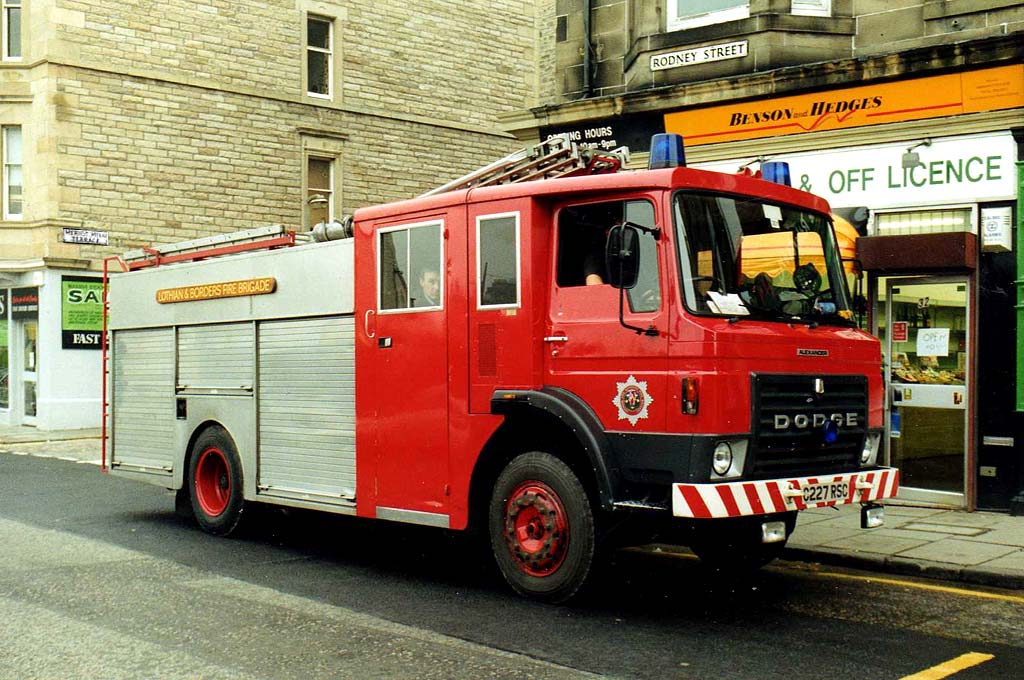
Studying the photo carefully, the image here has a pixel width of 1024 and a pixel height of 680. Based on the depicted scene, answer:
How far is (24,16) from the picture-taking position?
24.0 meters

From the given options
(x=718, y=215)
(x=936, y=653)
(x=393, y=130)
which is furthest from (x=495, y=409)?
(x=393, y=130)

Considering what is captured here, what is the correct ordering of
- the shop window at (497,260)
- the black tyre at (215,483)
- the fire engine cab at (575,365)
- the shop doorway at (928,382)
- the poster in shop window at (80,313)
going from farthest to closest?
the poster in shop window at (80,313) < the shop doorway at (928,382) < the black tyre at (215,483) < the shop window at (497,260) < the fire engine cab at (575,365)

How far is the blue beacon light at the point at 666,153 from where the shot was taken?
7.24 meters

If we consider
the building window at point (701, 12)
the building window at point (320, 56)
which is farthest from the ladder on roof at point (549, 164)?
the building window at point (320, 56)

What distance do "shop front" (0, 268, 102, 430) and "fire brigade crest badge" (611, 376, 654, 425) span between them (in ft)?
63.0

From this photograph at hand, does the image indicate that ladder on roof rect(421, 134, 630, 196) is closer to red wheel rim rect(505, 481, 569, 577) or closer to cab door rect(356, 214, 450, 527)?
cab door rect(356, 214, 450, 527)

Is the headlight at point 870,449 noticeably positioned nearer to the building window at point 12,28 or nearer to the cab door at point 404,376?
the cab door at point 404,376

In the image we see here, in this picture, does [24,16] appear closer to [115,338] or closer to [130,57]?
[130,57]

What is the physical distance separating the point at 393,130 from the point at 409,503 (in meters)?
21.6

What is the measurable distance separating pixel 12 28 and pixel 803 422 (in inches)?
884

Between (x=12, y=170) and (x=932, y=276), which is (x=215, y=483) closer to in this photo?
(x=932, y=276)

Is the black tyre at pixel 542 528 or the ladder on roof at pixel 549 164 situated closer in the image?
the black tyre at pixel 542 528

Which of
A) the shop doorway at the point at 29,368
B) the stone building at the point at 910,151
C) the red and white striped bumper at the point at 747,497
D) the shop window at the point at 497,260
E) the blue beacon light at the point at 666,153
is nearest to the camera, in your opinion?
the red and white striped bumper at the point at 747,497

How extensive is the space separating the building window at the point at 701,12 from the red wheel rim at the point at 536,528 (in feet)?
25.1
